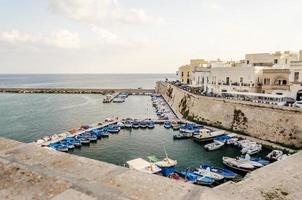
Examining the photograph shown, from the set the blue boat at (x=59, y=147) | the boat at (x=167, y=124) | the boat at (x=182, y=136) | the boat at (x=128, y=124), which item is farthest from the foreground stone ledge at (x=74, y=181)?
the boat at (x=167, y=124)

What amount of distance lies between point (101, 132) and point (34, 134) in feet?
29.3

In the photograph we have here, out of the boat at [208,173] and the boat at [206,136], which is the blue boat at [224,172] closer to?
the boat at [208,173]

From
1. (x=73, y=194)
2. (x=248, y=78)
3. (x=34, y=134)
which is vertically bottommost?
(x=34, y=134)

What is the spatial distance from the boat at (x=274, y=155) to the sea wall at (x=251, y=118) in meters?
2.83

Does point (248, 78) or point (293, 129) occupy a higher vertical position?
point (248, 78)

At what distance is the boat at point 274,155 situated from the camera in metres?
22.6

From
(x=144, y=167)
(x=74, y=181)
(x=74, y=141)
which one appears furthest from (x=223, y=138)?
(x=74, y=181)

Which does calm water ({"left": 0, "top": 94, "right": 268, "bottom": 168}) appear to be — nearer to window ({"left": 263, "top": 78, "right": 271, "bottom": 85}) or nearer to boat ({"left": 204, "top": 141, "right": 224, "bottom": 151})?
boat ({"left": 204, "top": 141, "right": 224, "bottom": 151})

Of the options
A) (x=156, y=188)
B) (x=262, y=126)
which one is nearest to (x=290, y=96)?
(x=262, y=126)

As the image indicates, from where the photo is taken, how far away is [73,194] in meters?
5.92

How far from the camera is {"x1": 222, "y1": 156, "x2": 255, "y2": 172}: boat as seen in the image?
21.1m

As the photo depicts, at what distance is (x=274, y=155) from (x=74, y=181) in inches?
833

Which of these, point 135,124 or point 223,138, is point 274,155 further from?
point 135,124

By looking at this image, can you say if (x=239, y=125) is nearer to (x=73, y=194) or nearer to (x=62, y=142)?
(x=62, y=142)
